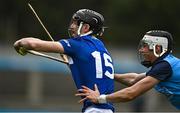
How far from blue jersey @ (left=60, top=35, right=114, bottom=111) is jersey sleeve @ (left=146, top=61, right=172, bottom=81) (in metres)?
0.52

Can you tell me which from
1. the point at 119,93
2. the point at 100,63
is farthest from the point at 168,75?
the point at 100,63

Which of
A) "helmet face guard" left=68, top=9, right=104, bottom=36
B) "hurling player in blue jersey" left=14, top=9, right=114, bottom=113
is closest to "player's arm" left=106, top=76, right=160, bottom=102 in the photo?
"hurling player in blue jersey" left=14, top=9, right=114, bottom=113

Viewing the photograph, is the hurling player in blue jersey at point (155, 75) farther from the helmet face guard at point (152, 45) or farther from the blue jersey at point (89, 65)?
the blue jersey at point (89, 65)

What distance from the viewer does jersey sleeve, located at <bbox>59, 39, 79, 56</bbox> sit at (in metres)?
9.29

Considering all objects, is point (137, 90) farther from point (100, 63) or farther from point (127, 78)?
point (127, 78)

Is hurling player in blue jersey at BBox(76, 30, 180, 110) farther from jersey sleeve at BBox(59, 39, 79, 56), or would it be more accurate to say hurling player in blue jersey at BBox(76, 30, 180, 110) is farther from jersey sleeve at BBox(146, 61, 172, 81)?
jersey sleeve at BBox(59, 39, 79, 56)

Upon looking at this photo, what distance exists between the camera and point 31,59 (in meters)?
32.0

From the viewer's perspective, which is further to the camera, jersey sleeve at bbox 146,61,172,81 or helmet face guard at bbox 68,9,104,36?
helmet face guard at bbox 68,9,104,36

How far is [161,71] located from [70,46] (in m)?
1.08

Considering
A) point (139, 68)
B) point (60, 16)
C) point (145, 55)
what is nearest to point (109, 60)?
point (145, 55)

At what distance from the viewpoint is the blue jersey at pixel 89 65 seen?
9.41 meters

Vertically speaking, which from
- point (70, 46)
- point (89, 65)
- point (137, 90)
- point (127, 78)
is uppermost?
point (70, 46)

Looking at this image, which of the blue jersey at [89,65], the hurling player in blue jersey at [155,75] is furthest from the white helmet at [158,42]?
the blue jersey at [89,65]

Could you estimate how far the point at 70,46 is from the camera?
9.33m
